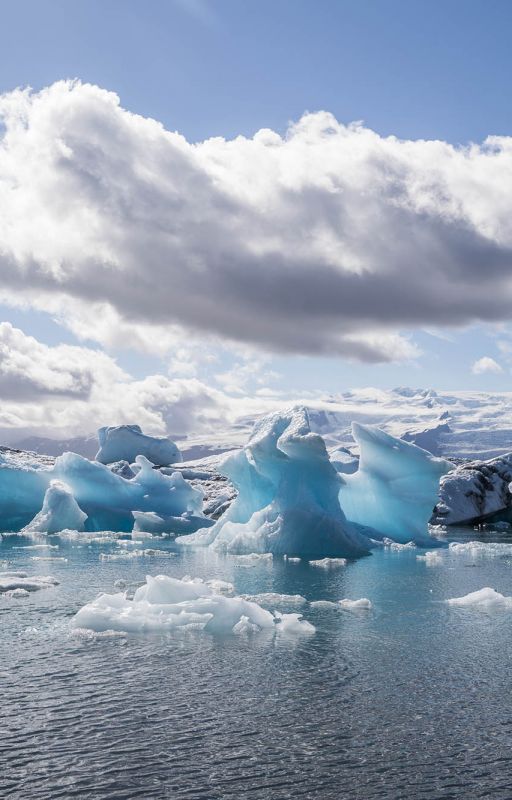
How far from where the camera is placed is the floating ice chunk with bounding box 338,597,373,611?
1672 centimetres

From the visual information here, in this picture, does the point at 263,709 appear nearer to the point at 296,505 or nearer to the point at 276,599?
the point at 276,599

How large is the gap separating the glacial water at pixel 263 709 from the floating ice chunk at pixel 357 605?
38 centimetres

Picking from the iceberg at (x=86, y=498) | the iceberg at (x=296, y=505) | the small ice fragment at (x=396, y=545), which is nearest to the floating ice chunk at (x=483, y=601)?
the iceberg at (x=296, y=505)

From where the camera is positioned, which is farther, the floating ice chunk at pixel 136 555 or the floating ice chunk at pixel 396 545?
the floating ice chunk at pixel 396 545

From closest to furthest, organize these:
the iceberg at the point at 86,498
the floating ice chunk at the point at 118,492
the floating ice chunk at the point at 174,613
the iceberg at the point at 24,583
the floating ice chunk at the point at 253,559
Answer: the floating ice chunk at the point at 174,613, the iceberg at the point at 24,583, the floating ice chunk at the point at 253,559, the iceberg at the point at 86,498, the floating ice chunk at the point at 118,492

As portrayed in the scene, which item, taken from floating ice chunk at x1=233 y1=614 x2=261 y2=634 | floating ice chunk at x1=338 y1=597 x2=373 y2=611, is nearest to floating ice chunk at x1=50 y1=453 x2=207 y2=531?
floating ice chunk at x1=338 y1=597 x2=373 y2=611

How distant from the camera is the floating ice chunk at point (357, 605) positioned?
16719 mm

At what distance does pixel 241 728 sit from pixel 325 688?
6.55 ft

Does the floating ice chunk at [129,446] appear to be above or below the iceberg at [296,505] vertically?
above

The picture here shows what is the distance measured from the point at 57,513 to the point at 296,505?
1468 centimetres

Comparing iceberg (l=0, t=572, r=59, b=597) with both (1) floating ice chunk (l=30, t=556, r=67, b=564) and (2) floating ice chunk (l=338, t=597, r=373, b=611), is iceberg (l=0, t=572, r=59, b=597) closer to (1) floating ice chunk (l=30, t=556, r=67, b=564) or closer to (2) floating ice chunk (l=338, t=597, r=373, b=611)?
(1) floating ice chunk (l=30, t=556, r=67, b=564)

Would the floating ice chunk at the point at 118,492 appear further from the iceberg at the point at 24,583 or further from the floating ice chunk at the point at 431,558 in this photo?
the iceberg at the point at 24,583

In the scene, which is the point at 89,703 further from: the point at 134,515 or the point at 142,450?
the point at 142,450

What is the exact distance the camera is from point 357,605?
16.9 meters
